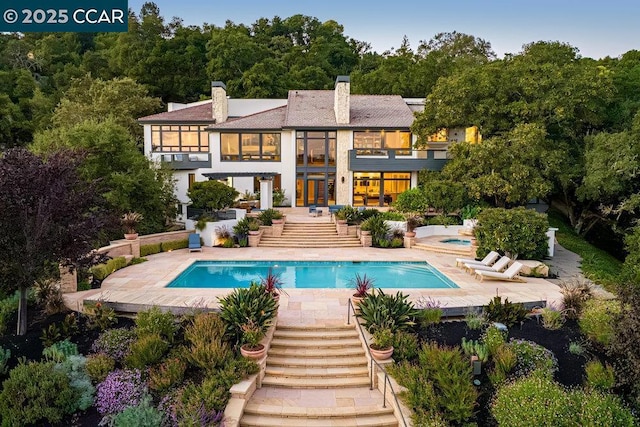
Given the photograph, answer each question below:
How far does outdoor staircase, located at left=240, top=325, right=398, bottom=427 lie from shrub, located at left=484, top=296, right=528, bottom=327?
10.6ft

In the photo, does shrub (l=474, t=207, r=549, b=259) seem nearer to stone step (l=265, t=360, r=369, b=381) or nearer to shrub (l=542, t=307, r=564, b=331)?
shrub (l=542, t=307, r=564, b=331)

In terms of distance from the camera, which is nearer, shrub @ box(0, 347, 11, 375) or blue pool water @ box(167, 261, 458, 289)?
shrub @ box(0, 347, 11, 375)

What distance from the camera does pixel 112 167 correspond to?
1919cm

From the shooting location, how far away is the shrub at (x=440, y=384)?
23.7ft

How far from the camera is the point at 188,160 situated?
96.4 feet

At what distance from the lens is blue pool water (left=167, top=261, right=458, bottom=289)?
14.5m

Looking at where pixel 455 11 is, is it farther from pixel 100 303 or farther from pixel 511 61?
pixel 100 303

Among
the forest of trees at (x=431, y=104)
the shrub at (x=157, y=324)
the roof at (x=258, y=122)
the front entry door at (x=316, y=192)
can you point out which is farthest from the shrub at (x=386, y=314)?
the roof at (x=258, y=122)

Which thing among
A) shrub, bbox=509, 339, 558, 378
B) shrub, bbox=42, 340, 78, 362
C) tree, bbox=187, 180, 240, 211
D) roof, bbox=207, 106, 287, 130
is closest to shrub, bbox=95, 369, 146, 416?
shrub, bbox=42, 340, 78, 362

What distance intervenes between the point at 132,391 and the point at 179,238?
42.2 feet

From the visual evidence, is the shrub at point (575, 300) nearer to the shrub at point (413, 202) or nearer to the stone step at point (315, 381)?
the stone step at point (315, 381)

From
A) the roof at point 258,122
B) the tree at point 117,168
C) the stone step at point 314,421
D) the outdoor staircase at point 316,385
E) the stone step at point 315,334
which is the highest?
the roof at point 258,122

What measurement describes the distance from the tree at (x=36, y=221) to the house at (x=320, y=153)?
63.5ft

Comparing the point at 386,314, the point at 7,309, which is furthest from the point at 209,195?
the point at 386,314
